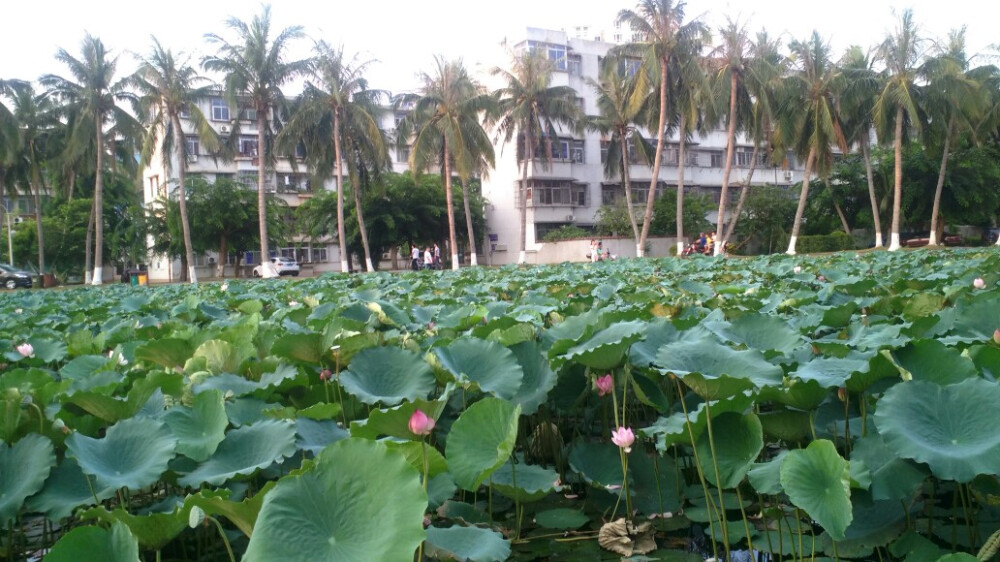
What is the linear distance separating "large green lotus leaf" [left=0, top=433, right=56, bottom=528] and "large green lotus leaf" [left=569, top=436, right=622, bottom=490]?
91 cm

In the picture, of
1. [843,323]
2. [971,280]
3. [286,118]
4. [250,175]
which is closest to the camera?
[843,323]

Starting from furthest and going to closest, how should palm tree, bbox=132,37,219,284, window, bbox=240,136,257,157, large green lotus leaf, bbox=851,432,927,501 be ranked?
Answer: window, bbox=240,136,257,157, palm tree, bbox=132,37,219,284, large green lotus leaf, bbox=851,432,927,501

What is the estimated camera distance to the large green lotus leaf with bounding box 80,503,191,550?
38.9 inches

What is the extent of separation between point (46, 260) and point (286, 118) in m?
19.8

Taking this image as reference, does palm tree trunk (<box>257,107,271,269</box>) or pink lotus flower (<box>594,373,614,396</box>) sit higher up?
palm tree trunk (<box>257,107,271,269</box>)

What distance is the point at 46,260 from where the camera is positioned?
3875 cm

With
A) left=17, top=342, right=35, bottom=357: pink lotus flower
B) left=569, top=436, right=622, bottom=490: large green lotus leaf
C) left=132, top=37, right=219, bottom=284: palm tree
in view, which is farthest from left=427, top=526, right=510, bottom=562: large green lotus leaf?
left=132, top=37, right=219, bottom=284: palm tree

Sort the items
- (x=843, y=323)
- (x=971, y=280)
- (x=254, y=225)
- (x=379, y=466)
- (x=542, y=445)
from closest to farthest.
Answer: (x=379, y=466), (x=542, y=445), (x=843, y=323), (x=971, y=280), (x=254, y=225)

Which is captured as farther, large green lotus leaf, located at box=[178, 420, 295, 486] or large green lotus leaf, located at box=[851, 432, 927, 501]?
large green lotus leaf, located at box=[178, 420, 295, 486]

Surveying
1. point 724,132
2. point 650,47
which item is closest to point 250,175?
point 650,47

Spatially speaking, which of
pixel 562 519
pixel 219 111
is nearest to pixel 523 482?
pixel 562 519

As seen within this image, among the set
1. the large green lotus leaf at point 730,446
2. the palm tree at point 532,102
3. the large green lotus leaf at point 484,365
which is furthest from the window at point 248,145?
the large green lotus leaf at point 730,446

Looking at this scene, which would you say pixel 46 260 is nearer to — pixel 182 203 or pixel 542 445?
pixel 182 203

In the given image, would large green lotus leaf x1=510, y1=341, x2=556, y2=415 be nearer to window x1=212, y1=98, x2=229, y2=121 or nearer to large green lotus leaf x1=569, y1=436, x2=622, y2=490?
large green lotus leaf x1=569, y1=436, x2=622, y2=490
